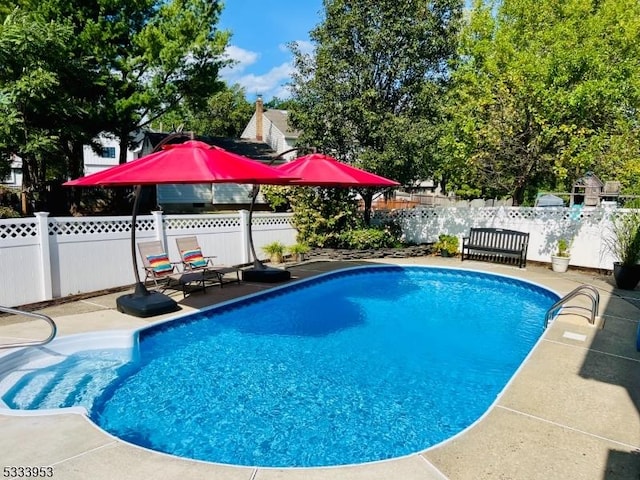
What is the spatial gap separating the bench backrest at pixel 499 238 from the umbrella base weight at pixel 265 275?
7266mm

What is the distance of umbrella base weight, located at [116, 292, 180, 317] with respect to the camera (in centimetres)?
724

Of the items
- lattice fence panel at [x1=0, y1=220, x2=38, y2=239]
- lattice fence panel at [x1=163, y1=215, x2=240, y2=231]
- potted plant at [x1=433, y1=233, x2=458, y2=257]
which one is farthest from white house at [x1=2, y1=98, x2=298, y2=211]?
lattice fence panel at [x1=0, y1=220, x2=38, y2=239]

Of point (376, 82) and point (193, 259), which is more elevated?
point (376, 82)

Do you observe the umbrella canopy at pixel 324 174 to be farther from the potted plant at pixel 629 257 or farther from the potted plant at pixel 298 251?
the potted plant at pixel 629 257

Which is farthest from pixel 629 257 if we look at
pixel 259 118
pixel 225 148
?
pixel 259 118

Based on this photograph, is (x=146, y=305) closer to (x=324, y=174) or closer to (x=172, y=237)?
(x=172, y=237)

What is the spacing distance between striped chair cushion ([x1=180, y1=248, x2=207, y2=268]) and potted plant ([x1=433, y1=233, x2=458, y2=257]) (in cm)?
872

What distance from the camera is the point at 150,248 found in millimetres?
8992

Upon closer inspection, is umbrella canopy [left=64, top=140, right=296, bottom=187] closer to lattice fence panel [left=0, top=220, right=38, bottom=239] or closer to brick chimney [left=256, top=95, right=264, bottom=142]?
lattice fence panel [left=0, top=220, right=38, bottom=239]

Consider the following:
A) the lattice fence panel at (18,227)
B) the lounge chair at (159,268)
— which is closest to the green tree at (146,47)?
the lounge chair at (159,268)

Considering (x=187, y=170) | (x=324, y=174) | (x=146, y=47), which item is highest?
(x=146, y=47)

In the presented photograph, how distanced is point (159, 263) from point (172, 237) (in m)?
1.75

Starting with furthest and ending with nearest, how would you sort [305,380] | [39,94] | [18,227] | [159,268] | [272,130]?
1. [272,130]
2. [39,94]
3. [159,268]
4. [18,227]
5. [305,380]

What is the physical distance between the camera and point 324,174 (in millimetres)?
8281
